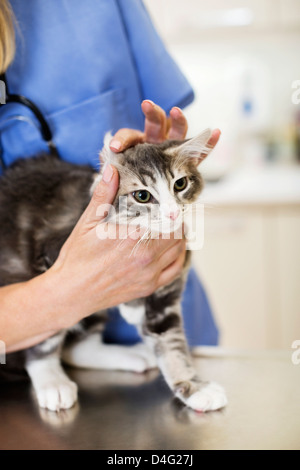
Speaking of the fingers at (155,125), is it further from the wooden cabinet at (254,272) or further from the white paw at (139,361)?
the wooden cabinet at (254,272)

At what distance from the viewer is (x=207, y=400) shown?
0.79 meters

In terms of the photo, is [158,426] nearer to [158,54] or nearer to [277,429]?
[277,429]

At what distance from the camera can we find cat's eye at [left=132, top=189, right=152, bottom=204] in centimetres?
78

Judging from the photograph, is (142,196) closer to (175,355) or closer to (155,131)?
(155,131)

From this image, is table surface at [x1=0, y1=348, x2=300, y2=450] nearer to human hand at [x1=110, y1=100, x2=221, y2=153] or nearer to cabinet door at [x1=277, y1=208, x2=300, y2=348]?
human hand at [x1=110, y1=100, x2=221, y2=153]

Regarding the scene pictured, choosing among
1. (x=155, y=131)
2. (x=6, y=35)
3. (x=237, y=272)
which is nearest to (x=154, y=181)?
Result: (x=155, y=131)

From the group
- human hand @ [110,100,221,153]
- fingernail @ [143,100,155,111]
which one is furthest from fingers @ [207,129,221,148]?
fingernail @ [143,100,155,111]

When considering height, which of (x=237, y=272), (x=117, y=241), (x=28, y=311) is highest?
(x=117, y=241)

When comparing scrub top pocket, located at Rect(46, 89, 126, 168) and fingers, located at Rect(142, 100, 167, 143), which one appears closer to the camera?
fingers, located at Rect(142, 100, 167, 143)


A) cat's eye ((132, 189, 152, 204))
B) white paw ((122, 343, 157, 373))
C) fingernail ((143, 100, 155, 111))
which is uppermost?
fingernail ((143, 100, 155, 111))

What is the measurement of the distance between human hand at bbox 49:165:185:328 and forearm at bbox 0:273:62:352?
0.01 metres

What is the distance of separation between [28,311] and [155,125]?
371 mm

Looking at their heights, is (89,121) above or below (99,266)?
above

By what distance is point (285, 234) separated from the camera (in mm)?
2205
